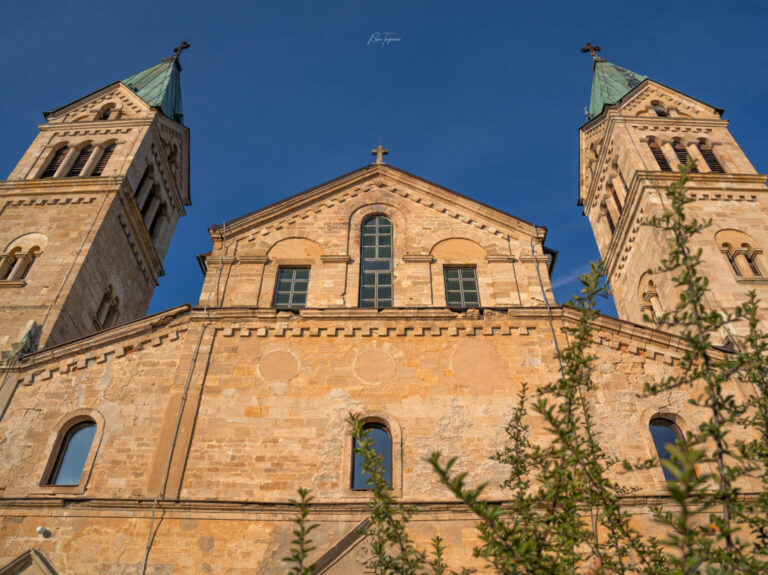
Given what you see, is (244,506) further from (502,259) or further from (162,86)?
(162,86)

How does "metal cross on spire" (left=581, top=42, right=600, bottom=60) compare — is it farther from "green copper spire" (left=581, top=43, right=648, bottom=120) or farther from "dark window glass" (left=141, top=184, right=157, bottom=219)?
"dark window glass" (left=141, top=184, right=157, bottom=219)

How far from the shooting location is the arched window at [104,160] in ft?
68.8

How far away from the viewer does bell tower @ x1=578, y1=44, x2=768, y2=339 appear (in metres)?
17.5

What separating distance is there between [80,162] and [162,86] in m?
6.73

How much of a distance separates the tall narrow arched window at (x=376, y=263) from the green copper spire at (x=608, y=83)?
46.3 ft

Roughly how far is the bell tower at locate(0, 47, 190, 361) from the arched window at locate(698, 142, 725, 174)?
799 inches

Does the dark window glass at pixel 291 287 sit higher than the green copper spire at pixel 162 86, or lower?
lower

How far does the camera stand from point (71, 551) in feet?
33.1

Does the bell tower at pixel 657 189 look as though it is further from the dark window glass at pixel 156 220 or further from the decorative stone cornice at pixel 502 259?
the dark window glass at pixel 156 220

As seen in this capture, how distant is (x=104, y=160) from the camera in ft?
70.7

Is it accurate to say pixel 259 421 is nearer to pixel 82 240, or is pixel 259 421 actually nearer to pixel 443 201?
pixel 443 201

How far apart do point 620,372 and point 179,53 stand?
27416 mm

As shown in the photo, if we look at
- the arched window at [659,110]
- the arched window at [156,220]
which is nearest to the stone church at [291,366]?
the arched window at [156,220]

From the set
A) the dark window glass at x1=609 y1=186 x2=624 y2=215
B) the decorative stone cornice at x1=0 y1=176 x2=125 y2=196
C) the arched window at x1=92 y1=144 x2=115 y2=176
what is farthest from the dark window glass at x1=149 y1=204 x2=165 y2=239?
the dark window glass at x1=609 y1=186 x2=624 y2=215
